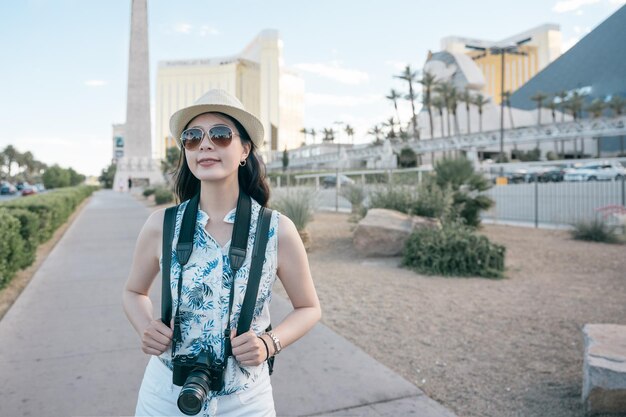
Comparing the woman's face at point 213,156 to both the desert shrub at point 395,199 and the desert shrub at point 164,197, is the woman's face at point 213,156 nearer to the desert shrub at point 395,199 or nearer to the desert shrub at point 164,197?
the desert shrub at point 395,199

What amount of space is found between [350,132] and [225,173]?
100.0 meters

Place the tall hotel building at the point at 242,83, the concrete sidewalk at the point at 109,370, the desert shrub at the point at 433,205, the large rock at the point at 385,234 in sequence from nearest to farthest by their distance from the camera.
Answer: the concrete sidewalk at the point at 109,370
the large rock at the point at 385,234
the desert shrub at the point at 433,205
the tall hotel building at the point at 242,83

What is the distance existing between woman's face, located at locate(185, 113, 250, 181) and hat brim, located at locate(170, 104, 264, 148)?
3 centimetres

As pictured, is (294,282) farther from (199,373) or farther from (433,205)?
(433,205)

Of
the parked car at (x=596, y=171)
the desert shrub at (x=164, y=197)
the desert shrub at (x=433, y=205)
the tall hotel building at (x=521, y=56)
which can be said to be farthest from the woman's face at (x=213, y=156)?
the tall hotel building at (x=521, y=56)

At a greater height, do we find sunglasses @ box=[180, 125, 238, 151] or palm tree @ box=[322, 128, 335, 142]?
palm tree @ box=[322, 128, 335, 142]

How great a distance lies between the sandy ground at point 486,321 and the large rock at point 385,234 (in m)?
0.19

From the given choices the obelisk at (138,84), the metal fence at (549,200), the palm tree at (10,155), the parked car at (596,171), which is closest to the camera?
the metal fence at (549,200)

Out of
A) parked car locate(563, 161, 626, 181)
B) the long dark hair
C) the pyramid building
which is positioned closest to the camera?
the long dark hair

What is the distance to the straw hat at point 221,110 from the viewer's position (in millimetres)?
1613

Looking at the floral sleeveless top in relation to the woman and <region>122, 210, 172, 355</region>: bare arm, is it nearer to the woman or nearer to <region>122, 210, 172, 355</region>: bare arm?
the woman

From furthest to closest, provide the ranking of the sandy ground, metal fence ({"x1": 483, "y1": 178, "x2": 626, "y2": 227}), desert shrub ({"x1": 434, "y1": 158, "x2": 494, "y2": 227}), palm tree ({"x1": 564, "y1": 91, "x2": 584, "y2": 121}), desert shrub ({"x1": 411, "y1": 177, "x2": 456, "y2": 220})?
palm tree ({"x1": 564, "y1": 91, "x2": 584, "y2": 121}) < metal fence ({"x1": 483, "y1": 178, "x2": 626, "y2": 227}) < desert shrub ({"x1": 434, "y1": 158, "x2": 494, "y2": 227}) < desert shrub ({"x1": 411, "y1": 177, "x2": 456, "y2": 220}) < the sandy ground

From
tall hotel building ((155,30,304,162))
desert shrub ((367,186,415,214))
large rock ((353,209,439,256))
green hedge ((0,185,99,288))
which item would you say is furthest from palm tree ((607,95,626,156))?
tall hotel building ((155,30,304,162))

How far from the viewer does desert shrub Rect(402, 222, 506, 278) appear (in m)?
7.23
